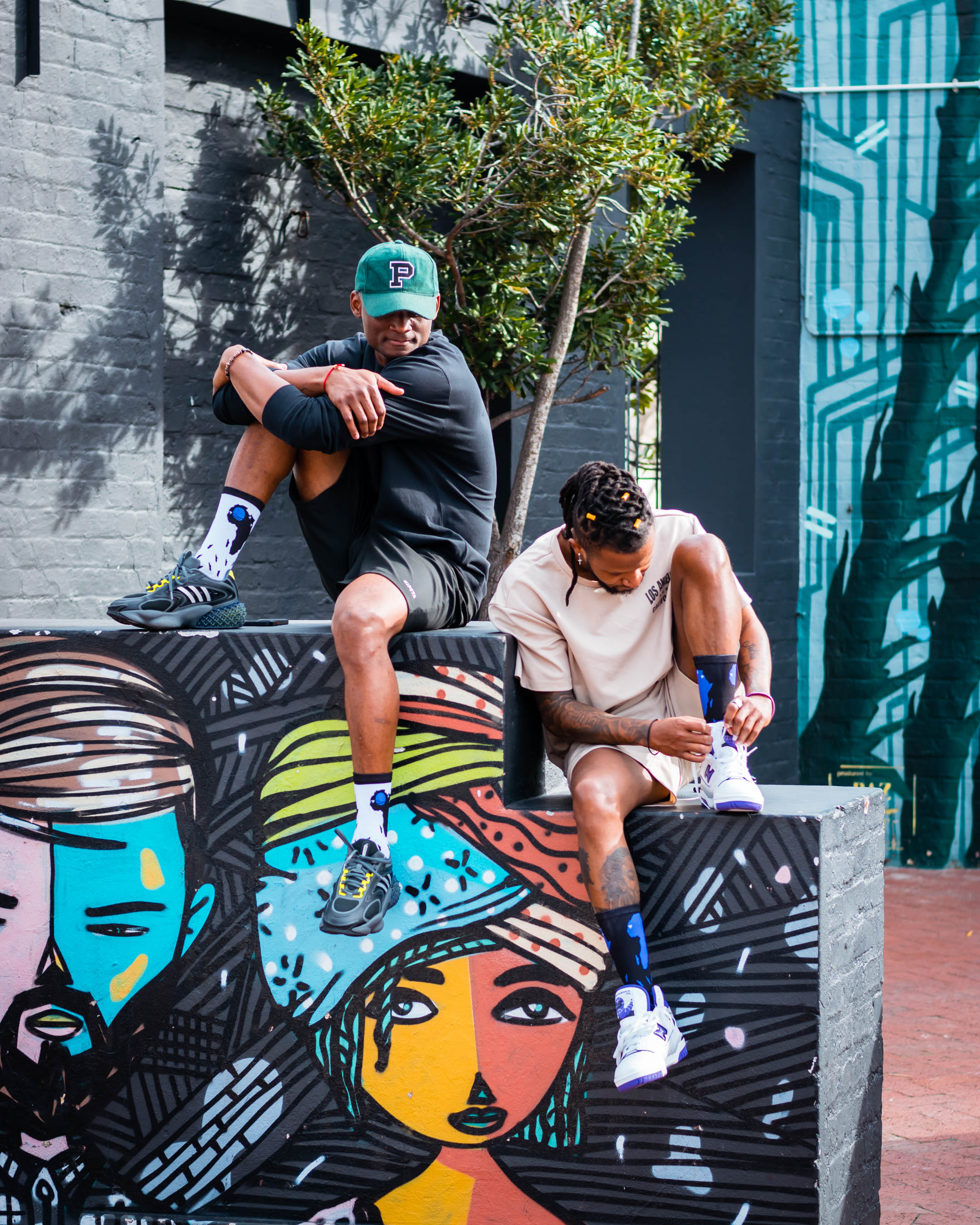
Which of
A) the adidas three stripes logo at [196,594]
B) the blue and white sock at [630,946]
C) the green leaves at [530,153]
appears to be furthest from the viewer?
the green leaves at [530,153]

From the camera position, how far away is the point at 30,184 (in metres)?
5.09

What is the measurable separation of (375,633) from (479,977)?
0.85 m

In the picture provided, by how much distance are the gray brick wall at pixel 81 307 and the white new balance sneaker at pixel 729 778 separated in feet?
9.18

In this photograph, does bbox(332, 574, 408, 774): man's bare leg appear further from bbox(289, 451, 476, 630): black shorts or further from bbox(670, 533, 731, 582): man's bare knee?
bbox(670, 533, 731, 582): man's bare knee

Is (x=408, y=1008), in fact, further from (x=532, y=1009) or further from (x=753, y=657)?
(x=753, y=657)

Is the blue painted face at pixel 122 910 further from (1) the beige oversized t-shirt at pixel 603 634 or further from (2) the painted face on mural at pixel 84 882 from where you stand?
(1) the beige oversized t-shirt at pixel 603 634

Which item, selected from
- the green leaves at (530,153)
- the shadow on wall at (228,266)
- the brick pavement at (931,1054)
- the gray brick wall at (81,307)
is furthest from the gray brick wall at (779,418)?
the gray brick wall at (81,307)

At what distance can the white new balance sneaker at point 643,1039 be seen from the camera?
9.95ft

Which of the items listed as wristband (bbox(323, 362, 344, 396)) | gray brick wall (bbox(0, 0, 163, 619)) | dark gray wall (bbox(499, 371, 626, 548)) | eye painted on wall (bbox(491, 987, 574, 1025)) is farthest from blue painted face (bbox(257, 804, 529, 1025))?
dark gray wall (bbox(499, 371, 626, 548))

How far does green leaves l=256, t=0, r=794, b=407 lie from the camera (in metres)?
5.27

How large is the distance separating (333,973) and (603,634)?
3.45ft

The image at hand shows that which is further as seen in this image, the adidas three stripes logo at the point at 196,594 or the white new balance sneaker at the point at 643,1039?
the adidas three stripes logo at the point at 196,594

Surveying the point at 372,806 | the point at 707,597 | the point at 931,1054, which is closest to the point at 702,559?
the point at 707,597

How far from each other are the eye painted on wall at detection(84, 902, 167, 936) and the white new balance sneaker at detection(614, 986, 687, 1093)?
1.22 m
